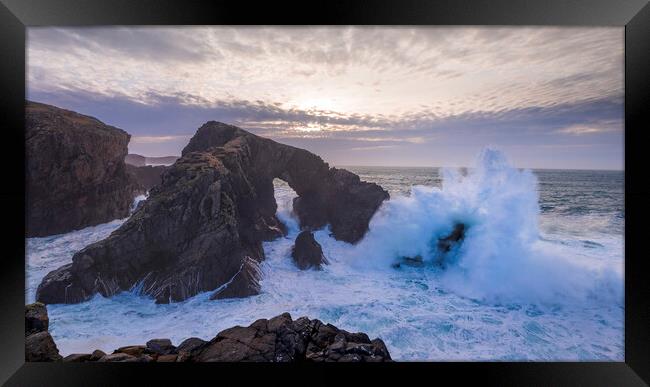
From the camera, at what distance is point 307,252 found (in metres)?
6.56

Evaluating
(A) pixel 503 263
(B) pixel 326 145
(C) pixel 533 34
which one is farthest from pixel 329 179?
(C) pixel 533 34

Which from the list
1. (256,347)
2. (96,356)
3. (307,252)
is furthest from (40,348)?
(307,252)

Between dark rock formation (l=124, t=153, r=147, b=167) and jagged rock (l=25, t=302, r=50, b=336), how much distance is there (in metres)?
3.07

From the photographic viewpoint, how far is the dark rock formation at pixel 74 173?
5055 mm

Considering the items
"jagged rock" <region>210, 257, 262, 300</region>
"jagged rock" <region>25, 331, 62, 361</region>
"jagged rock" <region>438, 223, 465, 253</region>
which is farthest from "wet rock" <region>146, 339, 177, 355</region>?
"jagged rock" <region>438, 223, 465, 253</region>

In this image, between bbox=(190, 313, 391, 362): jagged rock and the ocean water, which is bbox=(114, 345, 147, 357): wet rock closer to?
the ocean water

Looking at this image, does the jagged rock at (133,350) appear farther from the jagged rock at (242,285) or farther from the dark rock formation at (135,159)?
the dark rock formation at (135,159)

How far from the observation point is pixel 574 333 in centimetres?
407

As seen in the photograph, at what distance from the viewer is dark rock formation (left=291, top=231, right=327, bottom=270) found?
6169 mm

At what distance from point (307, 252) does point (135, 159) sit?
4.59 meters

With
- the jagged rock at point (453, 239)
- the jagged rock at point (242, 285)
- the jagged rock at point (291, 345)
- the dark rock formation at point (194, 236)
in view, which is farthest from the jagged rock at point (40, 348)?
the jagged rock at point (453, 239)

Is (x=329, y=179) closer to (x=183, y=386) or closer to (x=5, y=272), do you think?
(x=183, y=386)

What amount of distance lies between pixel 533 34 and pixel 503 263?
384cm

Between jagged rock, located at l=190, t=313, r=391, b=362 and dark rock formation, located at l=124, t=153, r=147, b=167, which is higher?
dark rock formation, located at l=124, t=153, r=147, b=167
